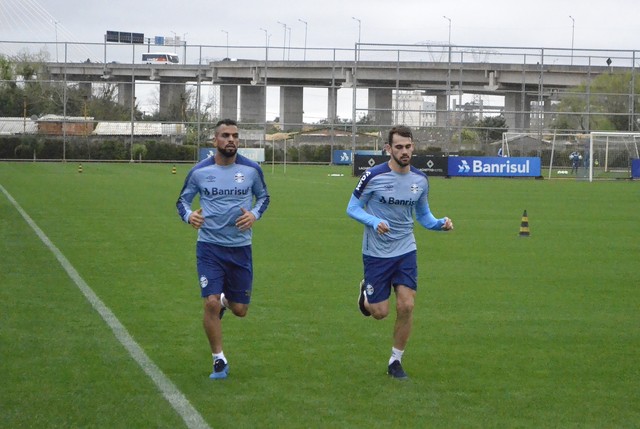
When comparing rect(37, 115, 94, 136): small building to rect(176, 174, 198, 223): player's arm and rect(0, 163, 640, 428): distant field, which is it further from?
rect(176, 174, 198, 223): player's arm

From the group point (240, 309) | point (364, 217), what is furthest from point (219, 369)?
point (364, 217)

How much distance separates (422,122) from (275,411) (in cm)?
6191

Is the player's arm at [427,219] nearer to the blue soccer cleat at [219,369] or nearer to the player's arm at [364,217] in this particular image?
the player's arm at [364,217]

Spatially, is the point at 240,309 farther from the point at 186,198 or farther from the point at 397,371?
the point at 397,371

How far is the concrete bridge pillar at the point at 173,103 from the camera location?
88375 millimetres

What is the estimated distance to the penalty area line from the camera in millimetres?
7386

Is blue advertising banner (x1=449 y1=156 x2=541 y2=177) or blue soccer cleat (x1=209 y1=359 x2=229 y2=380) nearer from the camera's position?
blue soccer cleat (x1=209 y1=359 x2=229 y2=380)

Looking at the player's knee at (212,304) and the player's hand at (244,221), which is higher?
the player's hand at (244,221)

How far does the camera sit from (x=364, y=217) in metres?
8.85

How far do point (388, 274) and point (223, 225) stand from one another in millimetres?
1375

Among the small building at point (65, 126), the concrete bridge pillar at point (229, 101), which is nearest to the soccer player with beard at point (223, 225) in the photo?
the small building at point (65, 126)

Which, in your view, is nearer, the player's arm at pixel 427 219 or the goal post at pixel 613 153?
the player's arm at pixel 427 219

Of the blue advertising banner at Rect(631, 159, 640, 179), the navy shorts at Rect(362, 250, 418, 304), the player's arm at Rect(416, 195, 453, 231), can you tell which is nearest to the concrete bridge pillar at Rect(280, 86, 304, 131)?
the blue advertising banner at Rect(631, 159, 640, 179)

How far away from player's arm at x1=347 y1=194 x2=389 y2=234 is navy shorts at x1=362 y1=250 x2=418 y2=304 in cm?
35
